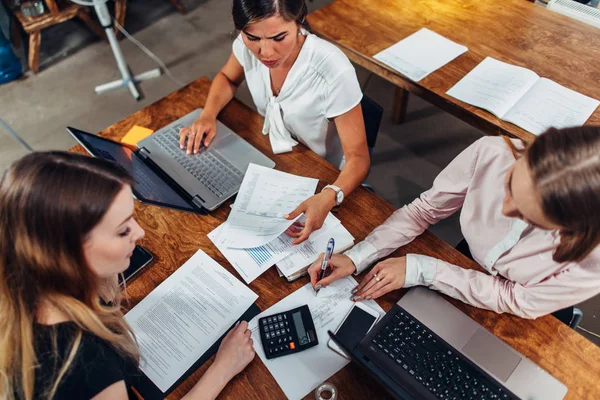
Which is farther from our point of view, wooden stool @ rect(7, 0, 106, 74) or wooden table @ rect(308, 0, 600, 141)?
wooden stool @ rect(7, 0, 106, 74)

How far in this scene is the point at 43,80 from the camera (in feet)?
10.2

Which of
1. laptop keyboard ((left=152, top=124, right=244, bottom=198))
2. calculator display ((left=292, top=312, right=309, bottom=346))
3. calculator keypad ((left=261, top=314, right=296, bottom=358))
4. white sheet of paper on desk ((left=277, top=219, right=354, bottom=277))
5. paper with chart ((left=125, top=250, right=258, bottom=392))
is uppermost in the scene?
laptop keyboard ((left=152, top=124, right=244, bottom=198))

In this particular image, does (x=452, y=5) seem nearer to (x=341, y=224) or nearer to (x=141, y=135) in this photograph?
(x=341, y=224)

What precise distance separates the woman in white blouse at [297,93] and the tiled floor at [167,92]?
95 centimetres

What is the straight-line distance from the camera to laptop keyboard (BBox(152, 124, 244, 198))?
132 cm

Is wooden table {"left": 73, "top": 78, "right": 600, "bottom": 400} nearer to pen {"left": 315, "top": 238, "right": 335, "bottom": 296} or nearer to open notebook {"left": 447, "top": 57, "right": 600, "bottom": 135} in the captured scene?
pen {"left": 315, "top": 238, "right": 335, "bottom": 296}

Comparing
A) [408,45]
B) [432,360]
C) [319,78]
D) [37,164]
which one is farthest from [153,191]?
[408,45]

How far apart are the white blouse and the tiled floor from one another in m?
0.94

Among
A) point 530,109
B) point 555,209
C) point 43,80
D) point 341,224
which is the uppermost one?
point 555,209

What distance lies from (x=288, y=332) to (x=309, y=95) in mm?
787

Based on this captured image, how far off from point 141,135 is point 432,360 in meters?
1.14

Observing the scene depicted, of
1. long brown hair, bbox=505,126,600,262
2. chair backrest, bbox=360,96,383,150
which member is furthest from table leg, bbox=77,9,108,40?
long brown hair, bbox=505,126,600,262

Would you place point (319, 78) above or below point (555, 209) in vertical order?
below

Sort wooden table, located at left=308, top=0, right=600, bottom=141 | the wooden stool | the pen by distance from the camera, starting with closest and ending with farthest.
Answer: the pen
wooden table, located at left=308, top=0, right=600, bottom=141
the wooden stool
